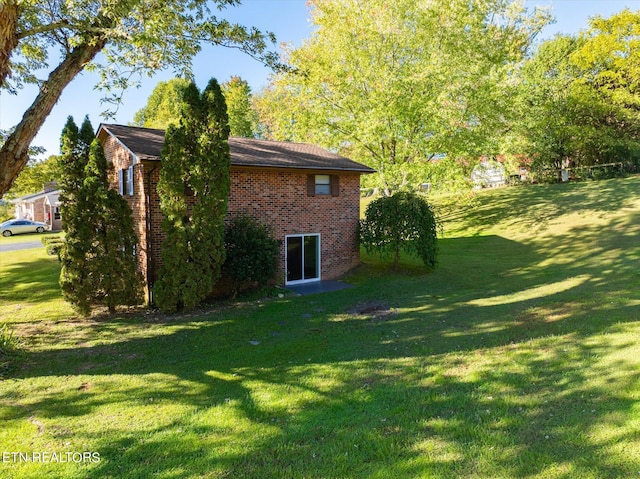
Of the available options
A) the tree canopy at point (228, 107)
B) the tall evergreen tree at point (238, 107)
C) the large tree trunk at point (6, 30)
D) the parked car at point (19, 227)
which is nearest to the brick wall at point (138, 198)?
the large tree trunk at point (6, 30)

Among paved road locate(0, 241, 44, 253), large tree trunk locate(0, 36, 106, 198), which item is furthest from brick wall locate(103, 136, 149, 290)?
paved road locate(0, 241, 44, 253)

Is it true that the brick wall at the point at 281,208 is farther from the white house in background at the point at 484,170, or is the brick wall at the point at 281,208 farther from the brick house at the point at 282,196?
the white house in background at the point at 484,170

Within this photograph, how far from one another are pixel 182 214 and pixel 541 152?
29028mm

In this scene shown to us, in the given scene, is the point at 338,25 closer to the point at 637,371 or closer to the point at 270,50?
the point at 270,50

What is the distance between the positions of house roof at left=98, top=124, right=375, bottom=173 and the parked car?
2624cm

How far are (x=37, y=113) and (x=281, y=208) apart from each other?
7.41 meters

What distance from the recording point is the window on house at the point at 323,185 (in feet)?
45.2

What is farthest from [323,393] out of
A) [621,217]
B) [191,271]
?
[621,217]

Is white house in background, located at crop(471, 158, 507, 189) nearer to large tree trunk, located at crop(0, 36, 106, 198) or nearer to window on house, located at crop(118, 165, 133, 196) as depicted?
window on house, located at crop(118, 165, 133, 196)

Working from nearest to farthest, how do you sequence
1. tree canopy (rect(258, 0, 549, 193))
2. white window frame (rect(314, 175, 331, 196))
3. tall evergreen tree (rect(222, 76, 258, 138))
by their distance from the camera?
white window frame (rect(314, 175, 331, 196)), tree canopy (rect(258, 0, 549, 193)), tall evergreen tree (rect(222, 76, 258, 138))

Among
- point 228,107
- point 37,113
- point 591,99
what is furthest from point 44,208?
point 591,99

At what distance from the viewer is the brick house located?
11117 mm

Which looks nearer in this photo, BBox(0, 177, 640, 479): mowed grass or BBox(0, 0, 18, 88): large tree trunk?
BBox(0, 177, 640, 479): mowed grass

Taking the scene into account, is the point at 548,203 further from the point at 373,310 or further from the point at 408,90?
the point at 373,310
